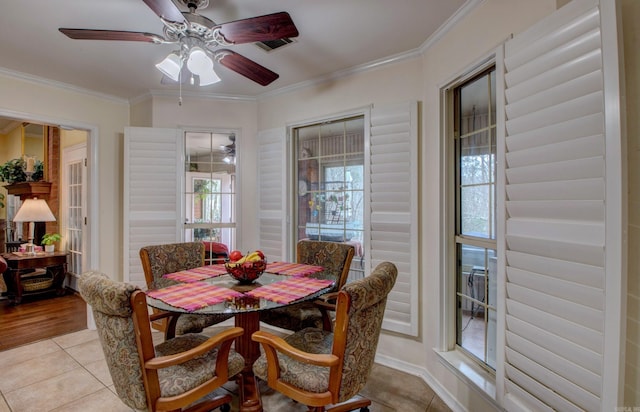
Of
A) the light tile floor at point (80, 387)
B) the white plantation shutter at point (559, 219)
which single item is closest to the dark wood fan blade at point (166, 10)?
the white plantation shutter at point (559, 219)

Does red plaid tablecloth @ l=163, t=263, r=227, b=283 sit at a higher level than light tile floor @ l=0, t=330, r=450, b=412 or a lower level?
higher

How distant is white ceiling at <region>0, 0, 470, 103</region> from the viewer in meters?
1.94

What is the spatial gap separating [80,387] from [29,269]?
3.14m

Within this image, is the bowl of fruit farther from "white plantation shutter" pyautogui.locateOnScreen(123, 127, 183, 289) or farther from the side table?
the side table

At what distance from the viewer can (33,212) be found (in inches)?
177

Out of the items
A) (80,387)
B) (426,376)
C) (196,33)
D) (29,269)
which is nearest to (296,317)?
(426,376)

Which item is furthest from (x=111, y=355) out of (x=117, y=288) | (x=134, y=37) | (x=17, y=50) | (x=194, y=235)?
(x=17, y=50)

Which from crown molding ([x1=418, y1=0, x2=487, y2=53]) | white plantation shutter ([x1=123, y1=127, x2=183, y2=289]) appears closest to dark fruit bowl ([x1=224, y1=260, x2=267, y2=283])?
white plantation shutter ([x1=123, y1=127, x2=183, y2=289])

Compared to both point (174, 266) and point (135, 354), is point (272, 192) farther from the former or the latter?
point (135, 354)

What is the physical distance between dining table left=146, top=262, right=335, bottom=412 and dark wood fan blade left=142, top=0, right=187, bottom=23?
1418 millimetres

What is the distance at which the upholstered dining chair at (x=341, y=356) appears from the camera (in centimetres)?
143

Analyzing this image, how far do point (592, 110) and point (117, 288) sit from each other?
6.38ft

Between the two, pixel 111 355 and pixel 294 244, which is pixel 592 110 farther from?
pixel 294 244

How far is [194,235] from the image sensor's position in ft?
11.6
